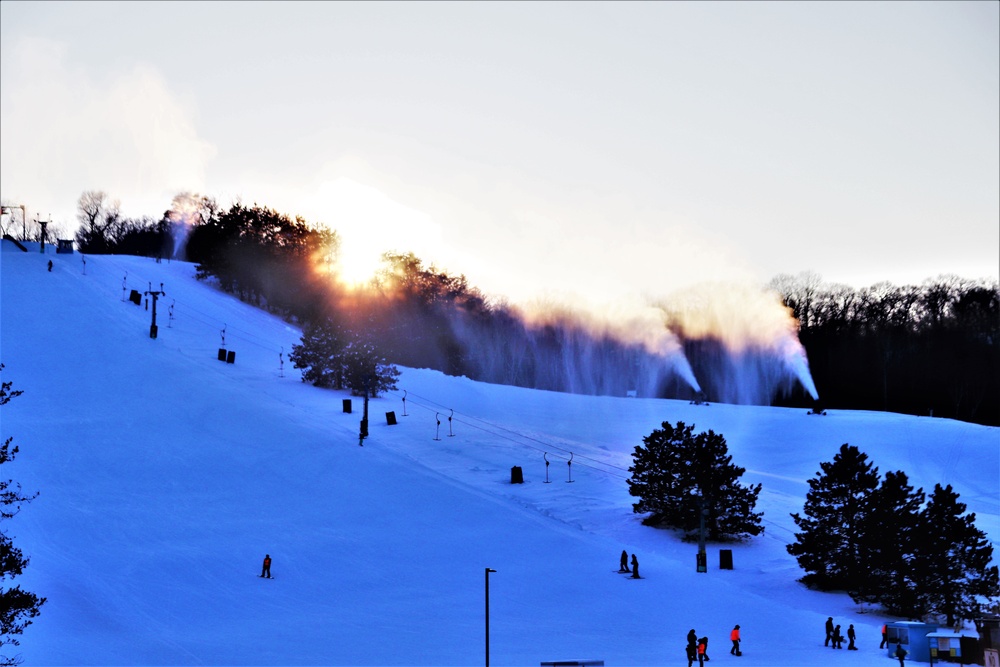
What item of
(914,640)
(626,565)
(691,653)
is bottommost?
(691,653)

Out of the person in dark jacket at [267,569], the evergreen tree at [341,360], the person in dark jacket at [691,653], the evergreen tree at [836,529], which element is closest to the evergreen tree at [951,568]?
the evergreen tree at [836,529]

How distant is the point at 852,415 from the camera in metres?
64.6

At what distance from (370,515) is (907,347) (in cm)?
6094

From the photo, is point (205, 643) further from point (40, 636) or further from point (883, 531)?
point (883, 531)

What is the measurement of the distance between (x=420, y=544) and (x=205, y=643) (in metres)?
11.6

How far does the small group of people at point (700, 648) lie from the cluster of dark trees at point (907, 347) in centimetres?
5431

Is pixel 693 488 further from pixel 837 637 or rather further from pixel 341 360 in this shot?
pixel 341 360

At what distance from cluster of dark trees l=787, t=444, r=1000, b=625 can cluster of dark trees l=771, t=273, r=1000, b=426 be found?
44351 mm

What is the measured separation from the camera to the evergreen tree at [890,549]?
113ft

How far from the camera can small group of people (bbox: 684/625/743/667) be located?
2755cm

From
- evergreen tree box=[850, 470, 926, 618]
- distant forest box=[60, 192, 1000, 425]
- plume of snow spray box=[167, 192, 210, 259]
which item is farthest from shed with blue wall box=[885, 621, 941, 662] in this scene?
plume of snow spray box=[167, 192, 210, 259]

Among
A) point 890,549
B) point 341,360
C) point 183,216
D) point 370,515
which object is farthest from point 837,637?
point 183,216

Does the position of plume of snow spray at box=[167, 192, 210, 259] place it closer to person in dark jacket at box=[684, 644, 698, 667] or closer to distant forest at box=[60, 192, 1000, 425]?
distant forest at box=[60, 192, 1000, 425]

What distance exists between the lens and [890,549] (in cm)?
3528
